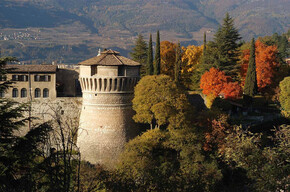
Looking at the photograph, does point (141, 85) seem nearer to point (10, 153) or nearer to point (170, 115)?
point (170, 115)

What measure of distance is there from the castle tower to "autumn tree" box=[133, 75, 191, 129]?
1011 mm

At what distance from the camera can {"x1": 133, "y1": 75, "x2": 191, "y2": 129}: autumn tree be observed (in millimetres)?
27375

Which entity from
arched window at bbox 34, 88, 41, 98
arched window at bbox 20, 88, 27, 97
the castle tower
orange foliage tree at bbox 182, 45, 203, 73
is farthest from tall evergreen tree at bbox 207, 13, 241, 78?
arched window at bbox 20, 88, 27, 97

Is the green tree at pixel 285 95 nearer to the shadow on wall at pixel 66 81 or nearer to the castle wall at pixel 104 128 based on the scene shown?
the castle wall at pixel 104 128

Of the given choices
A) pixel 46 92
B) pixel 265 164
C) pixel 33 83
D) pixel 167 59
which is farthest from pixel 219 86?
pixel 265 164

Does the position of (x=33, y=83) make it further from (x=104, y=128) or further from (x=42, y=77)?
(x=104, y=128)

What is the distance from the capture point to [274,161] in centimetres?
1836

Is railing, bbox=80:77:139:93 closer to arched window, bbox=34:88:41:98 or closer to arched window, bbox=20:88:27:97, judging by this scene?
arched window, bbox=34:88:41:98

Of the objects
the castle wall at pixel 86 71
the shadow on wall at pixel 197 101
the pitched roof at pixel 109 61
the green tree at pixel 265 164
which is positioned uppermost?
the pitched roof at pixel 109 61

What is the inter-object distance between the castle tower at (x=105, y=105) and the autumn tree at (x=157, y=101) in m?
1.01

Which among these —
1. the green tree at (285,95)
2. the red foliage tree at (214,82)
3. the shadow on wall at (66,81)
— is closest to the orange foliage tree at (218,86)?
the red foliage tree at (214,82)

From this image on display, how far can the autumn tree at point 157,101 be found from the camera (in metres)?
27.4

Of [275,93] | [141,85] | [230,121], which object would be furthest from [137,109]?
→ [275,93]

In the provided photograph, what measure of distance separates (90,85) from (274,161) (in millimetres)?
13998
